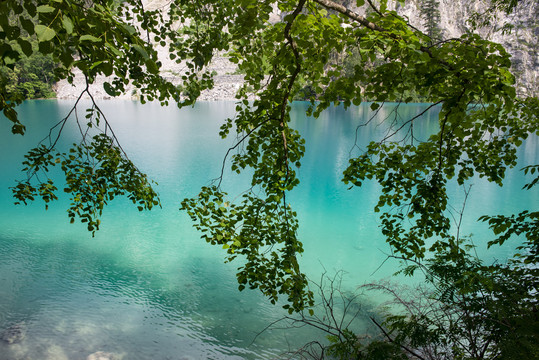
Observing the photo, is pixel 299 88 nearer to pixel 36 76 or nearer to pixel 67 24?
pixel 67 24

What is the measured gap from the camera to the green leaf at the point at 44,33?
0.87m

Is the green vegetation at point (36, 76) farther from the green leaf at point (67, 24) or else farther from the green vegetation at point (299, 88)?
the green leaf at point (67, 24)

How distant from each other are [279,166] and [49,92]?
59685 mm

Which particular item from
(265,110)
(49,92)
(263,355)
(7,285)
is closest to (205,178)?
(7,285)

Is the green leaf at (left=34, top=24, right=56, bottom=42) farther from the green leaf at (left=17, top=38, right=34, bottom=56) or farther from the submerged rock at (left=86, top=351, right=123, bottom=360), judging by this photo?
the submerged rock at (left=86, top=351, right=123, bottom=360)

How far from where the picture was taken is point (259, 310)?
527 centimetres

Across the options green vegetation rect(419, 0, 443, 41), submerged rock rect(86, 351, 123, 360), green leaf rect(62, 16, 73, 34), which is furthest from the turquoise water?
green vegetation rect(419, 0, 443, 41)

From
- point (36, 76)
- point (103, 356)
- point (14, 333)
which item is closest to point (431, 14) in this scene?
point (103, 356)

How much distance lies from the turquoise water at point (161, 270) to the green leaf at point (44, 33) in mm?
1193

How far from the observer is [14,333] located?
4547 mm

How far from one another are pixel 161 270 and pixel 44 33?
19.5 feet

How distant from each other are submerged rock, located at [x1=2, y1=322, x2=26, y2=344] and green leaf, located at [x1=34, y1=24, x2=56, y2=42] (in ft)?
16.1

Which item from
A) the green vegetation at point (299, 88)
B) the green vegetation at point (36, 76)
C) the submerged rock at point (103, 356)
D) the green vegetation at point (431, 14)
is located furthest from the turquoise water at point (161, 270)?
the green vegetation at point (36, 76)

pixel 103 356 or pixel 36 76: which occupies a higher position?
pixel 36 76
